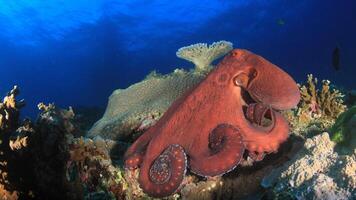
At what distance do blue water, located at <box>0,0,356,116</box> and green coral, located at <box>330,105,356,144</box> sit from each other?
36231 mm

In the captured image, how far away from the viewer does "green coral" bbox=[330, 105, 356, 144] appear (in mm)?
3434

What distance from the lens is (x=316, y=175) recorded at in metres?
2.95

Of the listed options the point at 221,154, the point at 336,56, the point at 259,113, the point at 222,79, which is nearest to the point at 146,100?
the point at 222,79

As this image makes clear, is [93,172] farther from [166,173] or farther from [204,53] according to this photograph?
[204,53]

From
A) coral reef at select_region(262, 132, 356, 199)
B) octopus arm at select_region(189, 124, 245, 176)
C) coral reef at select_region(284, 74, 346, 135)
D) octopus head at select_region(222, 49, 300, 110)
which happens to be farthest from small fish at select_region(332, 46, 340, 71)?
octopus arm at select_region(189, 124, 245, 176)

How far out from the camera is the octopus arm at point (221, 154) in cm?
298

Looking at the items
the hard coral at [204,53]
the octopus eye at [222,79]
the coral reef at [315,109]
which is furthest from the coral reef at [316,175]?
the hard coral at [204,53]

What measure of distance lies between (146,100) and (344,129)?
4.01m

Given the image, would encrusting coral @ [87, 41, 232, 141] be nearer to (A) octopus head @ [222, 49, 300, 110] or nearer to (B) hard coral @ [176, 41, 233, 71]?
(B) hard coral @ [176, 41, 233, 71]

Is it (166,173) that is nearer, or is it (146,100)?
(166,173)

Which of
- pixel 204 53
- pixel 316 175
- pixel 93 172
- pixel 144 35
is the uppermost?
pixel 144 35

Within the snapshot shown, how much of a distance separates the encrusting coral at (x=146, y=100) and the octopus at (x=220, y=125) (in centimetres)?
212

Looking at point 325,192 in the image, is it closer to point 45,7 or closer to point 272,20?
point 45,7

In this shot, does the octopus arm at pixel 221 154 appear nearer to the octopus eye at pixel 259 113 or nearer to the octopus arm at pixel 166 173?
the octopus arm at pixel 166 173
